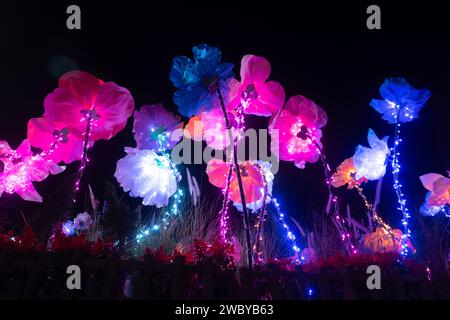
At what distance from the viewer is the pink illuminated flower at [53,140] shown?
164 inches

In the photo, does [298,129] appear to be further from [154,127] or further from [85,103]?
[85,103]

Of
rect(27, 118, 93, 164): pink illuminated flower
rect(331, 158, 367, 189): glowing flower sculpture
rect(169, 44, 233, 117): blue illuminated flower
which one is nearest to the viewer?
rect(169, 44, 233, 117): blue illuminated flower

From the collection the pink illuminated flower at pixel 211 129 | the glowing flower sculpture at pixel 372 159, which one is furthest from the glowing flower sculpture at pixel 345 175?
the pink illuminated flower at pixel 211 129

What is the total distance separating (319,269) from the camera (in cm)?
298

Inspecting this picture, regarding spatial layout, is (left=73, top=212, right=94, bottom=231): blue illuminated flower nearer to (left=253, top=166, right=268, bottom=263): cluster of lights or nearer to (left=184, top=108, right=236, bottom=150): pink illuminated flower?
(left=184, top=108, right=236, bottom=150): pink illuminated flower

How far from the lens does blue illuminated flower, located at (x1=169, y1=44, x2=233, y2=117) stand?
3656 mm

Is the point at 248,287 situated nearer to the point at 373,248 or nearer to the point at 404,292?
the point at 404,292

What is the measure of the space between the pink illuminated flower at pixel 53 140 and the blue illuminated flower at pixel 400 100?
3.56m

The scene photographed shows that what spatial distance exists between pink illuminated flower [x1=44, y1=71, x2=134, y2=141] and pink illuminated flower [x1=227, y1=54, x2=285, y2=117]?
1.09 metres

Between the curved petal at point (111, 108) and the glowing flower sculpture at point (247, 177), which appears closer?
the curved petal at point (111, 108)

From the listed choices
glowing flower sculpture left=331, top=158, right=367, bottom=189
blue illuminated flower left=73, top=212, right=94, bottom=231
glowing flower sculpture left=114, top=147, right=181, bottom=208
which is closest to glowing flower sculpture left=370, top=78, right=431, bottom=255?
glowing flower sculpture left=331, top=158, right=367, bottom=189

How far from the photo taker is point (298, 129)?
4492 mm

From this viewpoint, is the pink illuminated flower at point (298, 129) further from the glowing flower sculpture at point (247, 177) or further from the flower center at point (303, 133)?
the glowing flower sculpture at point (247, 177)

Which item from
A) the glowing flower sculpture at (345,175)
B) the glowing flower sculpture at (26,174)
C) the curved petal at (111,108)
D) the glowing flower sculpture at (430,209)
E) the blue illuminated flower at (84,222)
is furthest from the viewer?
the glowing flower sculpture at (430,209)
